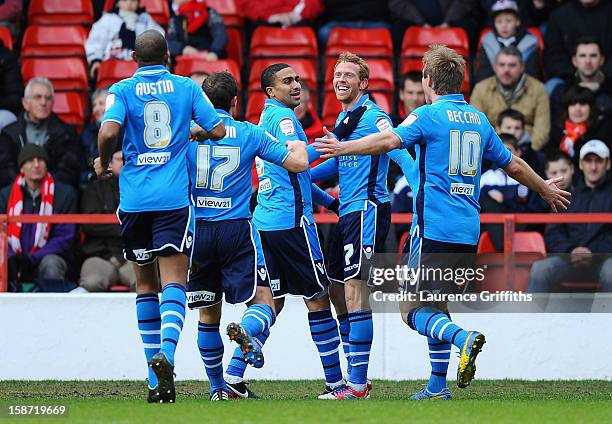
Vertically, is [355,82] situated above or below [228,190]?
above

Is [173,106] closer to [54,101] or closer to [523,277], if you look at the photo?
[523,277]

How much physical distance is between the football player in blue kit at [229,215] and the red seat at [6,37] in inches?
275

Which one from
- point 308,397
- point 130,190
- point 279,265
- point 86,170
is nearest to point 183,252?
A: point 130,190

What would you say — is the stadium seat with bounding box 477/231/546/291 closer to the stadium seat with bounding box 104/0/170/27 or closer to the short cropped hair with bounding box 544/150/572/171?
the short cropped hair with bounding box 544/150/572/171

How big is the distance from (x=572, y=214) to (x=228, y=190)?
11.7 feet

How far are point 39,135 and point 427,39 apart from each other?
14.7ft

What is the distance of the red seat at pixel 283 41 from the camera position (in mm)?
14633

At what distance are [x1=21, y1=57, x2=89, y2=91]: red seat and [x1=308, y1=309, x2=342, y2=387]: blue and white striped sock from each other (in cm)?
648

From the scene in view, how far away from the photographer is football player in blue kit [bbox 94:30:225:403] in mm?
7730

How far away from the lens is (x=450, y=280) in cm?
920

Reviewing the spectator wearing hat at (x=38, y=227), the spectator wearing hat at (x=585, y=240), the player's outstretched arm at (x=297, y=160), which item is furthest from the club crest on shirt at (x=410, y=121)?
the spectator wearing hat at (x=38, y=227)

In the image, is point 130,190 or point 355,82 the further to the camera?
point 355,82

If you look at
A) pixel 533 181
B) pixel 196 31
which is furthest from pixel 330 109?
pixel 533 181

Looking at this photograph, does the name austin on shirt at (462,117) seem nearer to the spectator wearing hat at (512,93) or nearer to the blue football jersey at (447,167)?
the blue football jersey at (447,167)
